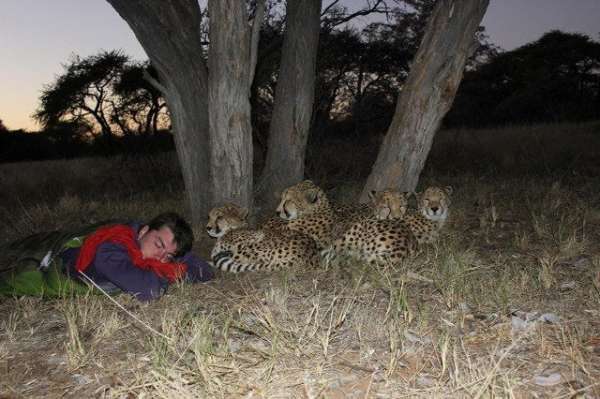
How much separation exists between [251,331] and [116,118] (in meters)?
11.0

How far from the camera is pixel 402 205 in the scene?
4.22 metres

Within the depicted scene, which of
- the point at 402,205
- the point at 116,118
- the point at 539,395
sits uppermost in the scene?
the point at 116,118

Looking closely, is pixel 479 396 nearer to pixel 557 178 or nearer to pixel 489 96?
pixel 557 178

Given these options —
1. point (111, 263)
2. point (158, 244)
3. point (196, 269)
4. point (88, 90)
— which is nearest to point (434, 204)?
point (196, 269)

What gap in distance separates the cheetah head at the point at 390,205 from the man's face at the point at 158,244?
62.5 inches

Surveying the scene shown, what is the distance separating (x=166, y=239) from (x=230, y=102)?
1.31m

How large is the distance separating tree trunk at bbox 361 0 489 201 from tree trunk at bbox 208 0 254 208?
1171mm

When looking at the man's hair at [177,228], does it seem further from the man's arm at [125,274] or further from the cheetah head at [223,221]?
the cheetah head at [223,221]

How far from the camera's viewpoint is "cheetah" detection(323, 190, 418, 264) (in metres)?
3.65

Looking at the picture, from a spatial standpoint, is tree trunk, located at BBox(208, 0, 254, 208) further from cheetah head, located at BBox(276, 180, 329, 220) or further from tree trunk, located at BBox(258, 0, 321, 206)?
tree trunk, located at BBox(258, 0, 321, 206)

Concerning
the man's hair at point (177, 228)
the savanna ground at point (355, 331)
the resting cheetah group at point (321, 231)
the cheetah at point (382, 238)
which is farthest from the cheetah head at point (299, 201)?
the man's hair at point (177, 228)

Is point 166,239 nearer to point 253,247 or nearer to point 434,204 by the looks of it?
point 253,247

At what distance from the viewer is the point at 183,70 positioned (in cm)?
460

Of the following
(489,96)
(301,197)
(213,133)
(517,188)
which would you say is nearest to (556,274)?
(301,197)
